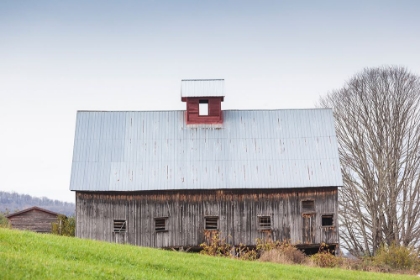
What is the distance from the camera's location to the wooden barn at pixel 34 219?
3906cm

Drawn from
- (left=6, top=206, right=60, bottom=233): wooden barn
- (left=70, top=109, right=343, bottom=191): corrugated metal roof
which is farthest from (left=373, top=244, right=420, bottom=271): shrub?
(left=6, top=206, right=60, bottom=233): wooden barn

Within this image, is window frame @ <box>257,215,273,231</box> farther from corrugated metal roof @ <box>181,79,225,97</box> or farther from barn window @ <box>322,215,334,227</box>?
corrugated metal roof @ <box>181,79,225,97</box>

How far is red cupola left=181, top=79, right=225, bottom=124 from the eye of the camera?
36.0 m

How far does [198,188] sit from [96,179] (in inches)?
213

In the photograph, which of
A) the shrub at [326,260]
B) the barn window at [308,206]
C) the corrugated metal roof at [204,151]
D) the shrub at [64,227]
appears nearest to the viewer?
the shrub at [326,260]

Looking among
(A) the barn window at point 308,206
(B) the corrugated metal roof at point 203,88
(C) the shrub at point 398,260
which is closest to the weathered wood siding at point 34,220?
(B) the corrugated metal roof at point 203,88

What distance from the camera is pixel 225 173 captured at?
3291 centimetres

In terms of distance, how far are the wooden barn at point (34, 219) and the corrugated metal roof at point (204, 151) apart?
7386 mm

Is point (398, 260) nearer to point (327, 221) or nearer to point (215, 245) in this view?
point (327, 221)

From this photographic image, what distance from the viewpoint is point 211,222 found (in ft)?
107

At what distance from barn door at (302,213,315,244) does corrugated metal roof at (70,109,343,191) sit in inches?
67.1

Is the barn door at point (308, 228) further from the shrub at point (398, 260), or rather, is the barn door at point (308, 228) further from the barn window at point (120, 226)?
the barn window at point (120, 226)

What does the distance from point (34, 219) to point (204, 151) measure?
503 inches

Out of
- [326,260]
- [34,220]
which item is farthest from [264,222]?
[34,220]
